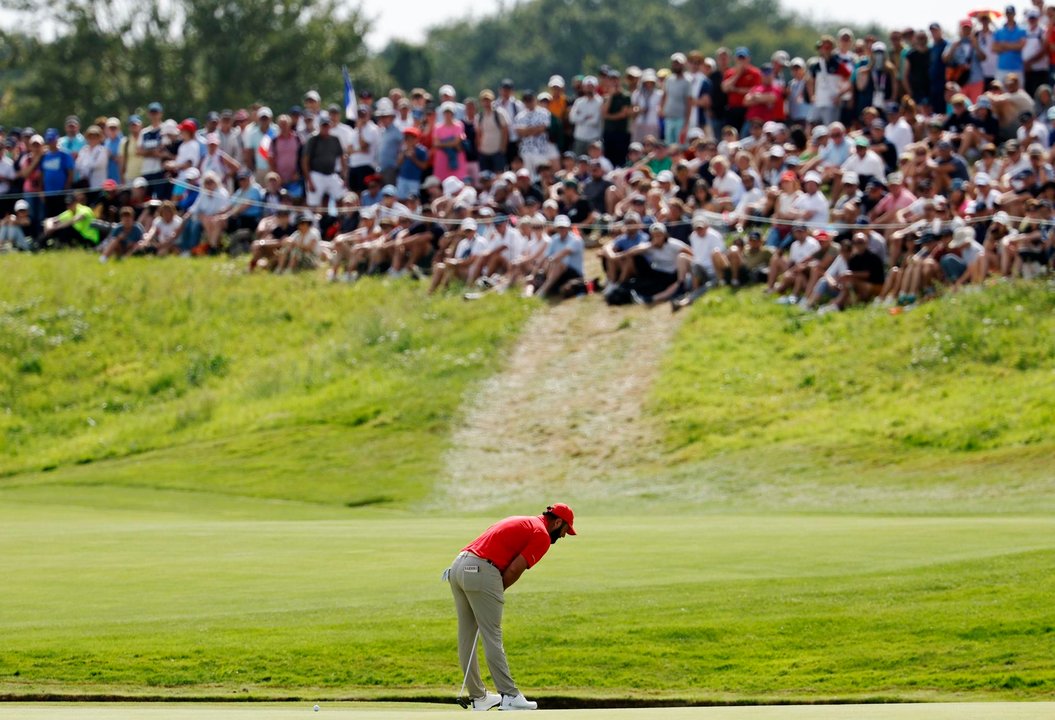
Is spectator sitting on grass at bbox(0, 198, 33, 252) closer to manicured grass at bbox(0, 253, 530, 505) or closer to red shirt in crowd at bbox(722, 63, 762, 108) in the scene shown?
manicured grass at bbox(0, 253, 530, 505)

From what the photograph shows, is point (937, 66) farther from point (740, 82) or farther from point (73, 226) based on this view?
point (73, 226)

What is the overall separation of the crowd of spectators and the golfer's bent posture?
55.6 ft

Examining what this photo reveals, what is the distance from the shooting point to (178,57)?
3120 inches

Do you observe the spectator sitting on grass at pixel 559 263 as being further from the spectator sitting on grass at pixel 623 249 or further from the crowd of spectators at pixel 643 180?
the spectator sitting on grass at pixel 623 249

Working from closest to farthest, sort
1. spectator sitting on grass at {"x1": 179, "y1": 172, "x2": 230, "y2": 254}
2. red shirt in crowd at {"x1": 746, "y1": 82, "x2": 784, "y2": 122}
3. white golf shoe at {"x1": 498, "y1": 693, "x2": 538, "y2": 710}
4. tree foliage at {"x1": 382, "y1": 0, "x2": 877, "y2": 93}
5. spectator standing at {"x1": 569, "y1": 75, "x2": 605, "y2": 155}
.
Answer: white golf shoe at {"x1": 498, "y1": 693, "x2": 538, "y2": 710}, red shirt in crowd at {"x1": 746, "y1": 82, "x2": 784, "y2": 122}, spectator standing at {"x1": 569, "y1": 75, "x2": 605, "y2": 155}, spectator sitting on grass at {"x1": 179, "y1": 172, "x2": 230, "y2": 254}, tree foliage at {"x1": 382, "y1": 0, "x2": 877, "y2": 93}

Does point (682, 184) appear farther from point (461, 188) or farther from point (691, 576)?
point (691, 576)

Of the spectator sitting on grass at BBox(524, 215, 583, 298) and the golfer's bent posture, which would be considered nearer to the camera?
the golfer's bent posture

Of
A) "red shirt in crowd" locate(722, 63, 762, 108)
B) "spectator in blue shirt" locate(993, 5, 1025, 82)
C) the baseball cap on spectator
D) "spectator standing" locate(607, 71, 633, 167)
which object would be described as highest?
"spectator in blue shirt" locate(993, 5, 1025, 82)

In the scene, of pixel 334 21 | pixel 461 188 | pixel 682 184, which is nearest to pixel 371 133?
pixel 461 188

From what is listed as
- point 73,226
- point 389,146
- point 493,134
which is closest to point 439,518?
point 493,134

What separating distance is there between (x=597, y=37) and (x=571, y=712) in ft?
406

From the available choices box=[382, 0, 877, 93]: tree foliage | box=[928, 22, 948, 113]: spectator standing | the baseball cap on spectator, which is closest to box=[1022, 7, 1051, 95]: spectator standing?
box=[928, 22, 948, 113]: spectator standing

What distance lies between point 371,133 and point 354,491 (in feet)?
37.1

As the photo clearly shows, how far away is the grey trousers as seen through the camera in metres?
13.1
